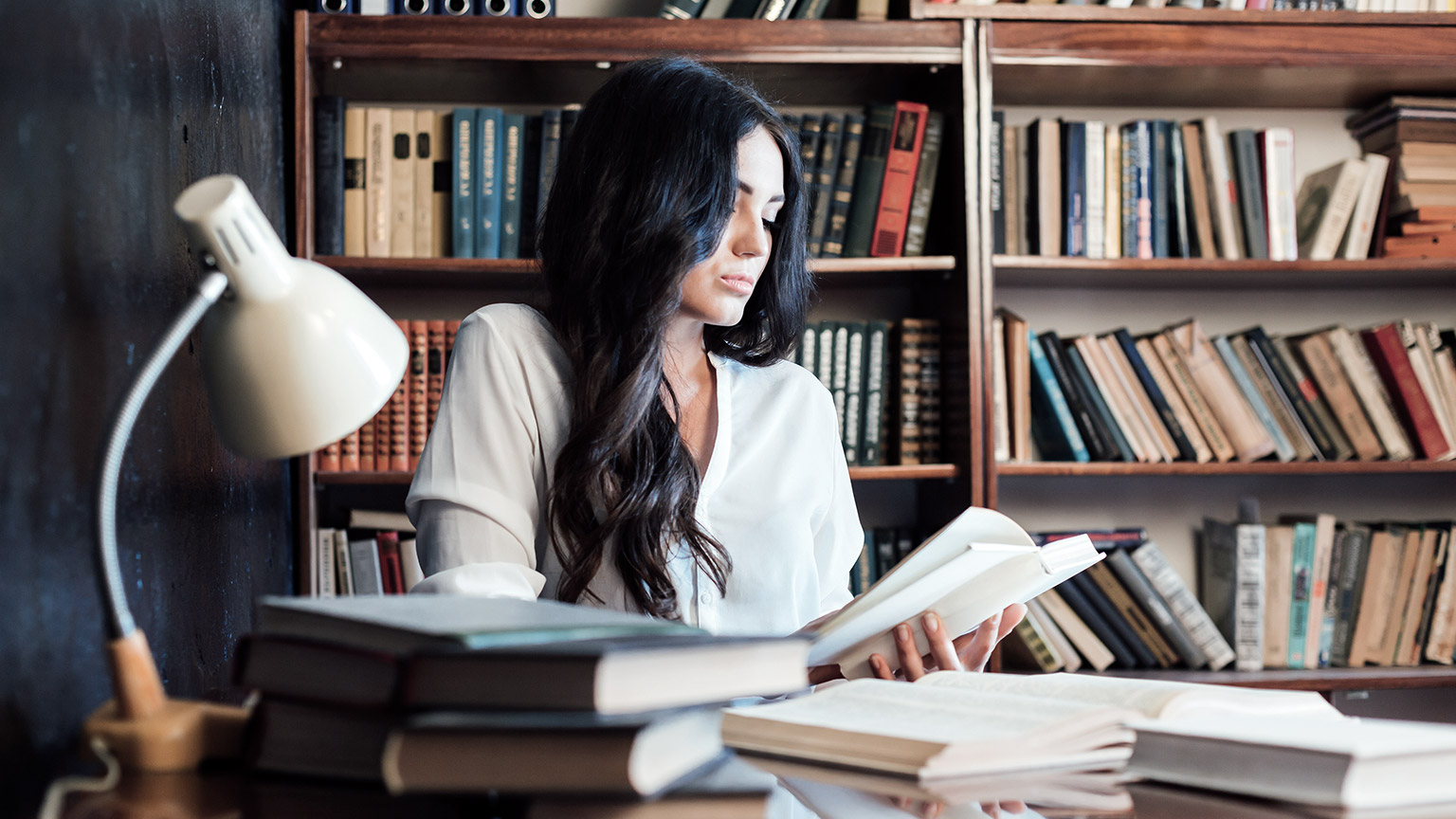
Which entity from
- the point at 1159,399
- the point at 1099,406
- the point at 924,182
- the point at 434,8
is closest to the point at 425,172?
the point at 434,8

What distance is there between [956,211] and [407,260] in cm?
101

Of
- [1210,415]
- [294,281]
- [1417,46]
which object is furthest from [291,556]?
[1417,46]

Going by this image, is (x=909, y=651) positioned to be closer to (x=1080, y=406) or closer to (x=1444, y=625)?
(x=1080, y=406)

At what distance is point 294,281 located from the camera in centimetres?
61

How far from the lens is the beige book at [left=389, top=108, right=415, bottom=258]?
201cm

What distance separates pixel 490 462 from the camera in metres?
A: 1.17

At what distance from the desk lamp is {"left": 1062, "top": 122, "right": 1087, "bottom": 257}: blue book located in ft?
5.50

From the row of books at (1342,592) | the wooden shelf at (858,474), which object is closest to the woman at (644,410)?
the wooden shelf at (858,474)

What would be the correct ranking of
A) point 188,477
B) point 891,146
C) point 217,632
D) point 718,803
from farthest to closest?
point 891,146, point 217,632, point 188,477, point 718,803

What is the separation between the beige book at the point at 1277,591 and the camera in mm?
2109

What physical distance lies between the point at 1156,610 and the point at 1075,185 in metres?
0.82

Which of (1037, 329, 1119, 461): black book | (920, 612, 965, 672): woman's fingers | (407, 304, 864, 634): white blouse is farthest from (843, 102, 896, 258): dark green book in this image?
(920, 612, 965, 672): woman's fingers

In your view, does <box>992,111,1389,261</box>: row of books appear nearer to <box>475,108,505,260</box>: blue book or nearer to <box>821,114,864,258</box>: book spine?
<box>821,114,864,258</box>: book spine

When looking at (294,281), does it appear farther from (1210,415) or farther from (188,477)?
(1210,415)
